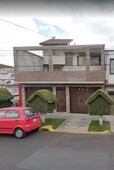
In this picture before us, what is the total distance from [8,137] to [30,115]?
5.54 feet

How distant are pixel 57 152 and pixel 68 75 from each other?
11.1 m

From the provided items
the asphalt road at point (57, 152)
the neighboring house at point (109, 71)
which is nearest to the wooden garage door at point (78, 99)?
the neighboring house at point (109, 71)

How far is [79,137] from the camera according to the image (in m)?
12.7

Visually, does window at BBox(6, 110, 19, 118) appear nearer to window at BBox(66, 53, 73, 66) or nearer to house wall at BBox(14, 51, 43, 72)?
house wall at BBox(14, 51, 43, 72)

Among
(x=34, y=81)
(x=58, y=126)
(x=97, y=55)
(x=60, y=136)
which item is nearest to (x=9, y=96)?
(x=34, y=81)

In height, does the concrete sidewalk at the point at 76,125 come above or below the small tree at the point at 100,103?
below

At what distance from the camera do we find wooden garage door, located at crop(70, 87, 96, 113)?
2105 centimetres

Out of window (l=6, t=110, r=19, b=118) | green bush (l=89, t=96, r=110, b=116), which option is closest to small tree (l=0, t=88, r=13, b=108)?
window (l=6, t=110, r=19, b=118)

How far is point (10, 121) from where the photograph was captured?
42.6ft

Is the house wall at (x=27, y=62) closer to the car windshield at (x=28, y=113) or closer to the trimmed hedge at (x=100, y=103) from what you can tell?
the car windshield at (x=28, y=113)

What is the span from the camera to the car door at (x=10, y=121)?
42.4 ft

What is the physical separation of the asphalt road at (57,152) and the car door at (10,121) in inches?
17.9

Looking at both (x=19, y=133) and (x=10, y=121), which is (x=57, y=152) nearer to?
(x=19, y=133)

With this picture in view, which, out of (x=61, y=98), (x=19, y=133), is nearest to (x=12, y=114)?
(x=19, y=133)
